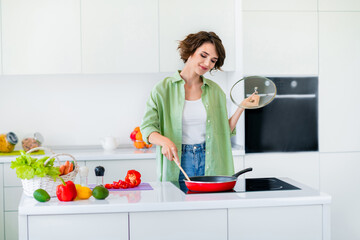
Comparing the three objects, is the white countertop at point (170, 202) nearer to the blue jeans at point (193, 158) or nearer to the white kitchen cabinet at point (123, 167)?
the blue jeans at point (193, 158)

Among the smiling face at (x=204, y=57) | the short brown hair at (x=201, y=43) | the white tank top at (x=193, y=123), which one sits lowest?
the white tank top at (x=193, y=123)

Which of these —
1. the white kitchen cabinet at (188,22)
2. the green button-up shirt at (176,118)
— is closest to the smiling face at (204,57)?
the green button-up shirt at (176,118)

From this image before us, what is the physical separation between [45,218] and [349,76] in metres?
2.78

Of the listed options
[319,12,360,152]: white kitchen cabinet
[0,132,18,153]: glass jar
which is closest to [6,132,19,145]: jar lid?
[0,132,18,153]: glass jar

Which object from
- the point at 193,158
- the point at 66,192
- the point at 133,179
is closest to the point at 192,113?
the point at 193,158

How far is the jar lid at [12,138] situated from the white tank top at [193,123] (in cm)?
185

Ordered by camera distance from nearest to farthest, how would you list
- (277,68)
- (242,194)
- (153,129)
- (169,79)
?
(242,194)
(153,129)
(169,79)
(277,68)

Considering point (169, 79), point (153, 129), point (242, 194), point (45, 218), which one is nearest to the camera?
point (45, 218)

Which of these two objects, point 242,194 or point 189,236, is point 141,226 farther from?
point 242,194

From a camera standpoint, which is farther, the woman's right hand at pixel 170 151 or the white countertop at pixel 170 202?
the woman's right hand at pixel 170 151

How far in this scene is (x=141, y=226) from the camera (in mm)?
2035

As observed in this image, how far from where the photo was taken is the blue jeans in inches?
105

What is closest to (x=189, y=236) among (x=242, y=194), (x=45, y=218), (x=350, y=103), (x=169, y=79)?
(x=242, y=194)

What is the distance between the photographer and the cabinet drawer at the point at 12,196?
146 inches
